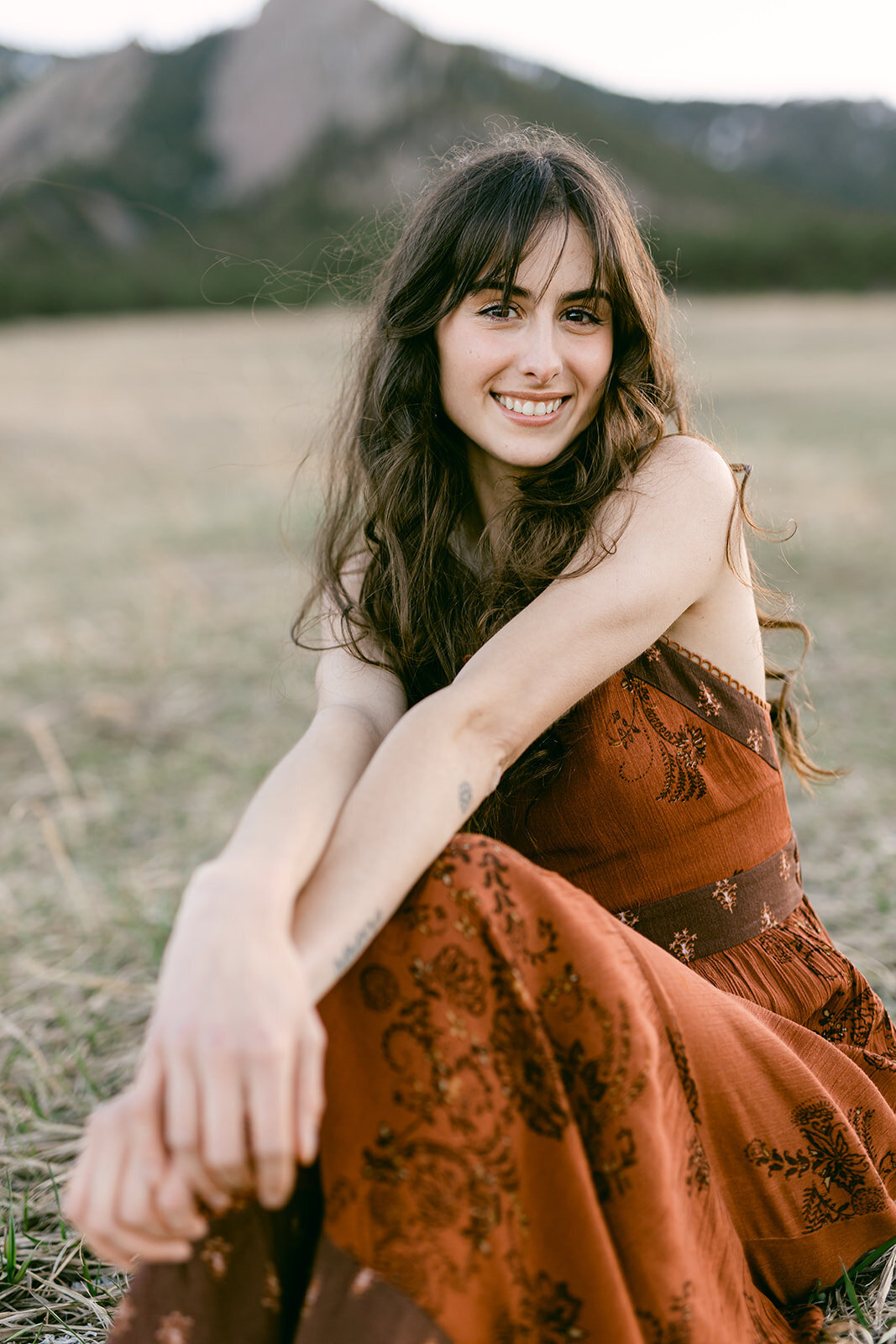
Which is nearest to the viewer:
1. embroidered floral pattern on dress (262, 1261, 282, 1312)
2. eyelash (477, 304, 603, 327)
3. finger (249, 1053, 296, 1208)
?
finger (249, 1053, 296, 1208)

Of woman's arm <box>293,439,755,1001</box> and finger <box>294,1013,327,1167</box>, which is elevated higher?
woman's arm <box>293,439,755,1001</box>

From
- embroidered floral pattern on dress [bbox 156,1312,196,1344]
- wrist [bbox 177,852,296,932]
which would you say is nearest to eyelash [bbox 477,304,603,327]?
wrist [bbox 177,852,296,932]

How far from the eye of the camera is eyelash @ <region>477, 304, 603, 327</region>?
1631 millimetres

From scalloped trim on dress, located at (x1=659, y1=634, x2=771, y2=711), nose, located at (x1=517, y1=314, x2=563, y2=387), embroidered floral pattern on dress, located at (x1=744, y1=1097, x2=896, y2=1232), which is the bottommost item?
embroidered floral pattern on dress, located at (x1=744, y1=1097, x2=896, y2=1232)

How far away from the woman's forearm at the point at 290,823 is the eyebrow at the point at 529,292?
2.48 ft

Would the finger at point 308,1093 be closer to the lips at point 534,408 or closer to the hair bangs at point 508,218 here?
the lips at point 534,408

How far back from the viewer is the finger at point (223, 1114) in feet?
3.08

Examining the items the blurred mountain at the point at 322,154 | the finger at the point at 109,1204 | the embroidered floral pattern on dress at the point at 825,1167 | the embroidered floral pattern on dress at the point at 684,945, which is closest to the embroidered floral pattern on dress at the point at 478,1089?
the finger at the point at 109,1204

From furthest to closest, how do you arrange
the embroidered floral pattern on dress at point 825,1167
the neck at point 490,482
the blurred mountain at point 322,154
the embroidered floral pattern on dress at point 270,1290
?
the blurred mountain at point 322,154
the neck at point 490,482
the embroidered floral pattern on dress at point 825,1167
the embroidered floral pattern on dress at point 270,1290

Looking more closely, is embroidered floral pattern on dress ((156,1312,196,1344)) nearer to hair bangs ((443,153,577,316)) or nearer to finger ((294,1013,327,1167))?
finger ((294,1013,327,1167))

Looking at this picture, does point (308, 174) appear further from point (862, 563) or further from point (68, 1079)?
point (68, 1079)

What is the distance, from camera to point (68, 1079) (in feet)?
Answer: 7.43

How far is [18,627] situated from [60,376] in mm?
11244

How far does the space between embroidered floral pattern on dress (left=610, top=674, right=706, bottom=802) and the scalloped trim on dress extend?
9cm
